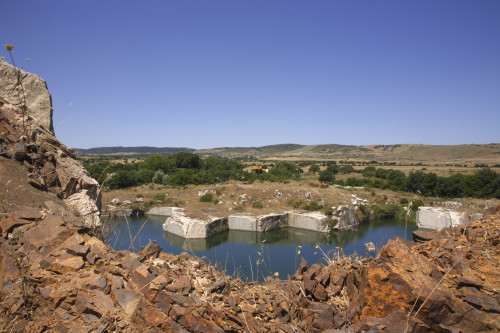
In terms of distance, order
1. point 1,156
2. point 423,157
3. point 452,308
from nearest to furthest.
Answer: point 452,308, point 1,156, point 423,157

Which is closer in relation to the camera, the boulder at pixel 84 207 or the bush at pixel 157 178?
the boulder at pixel 84 207

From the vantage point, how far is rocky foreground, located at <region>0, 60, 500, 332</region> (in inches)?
88.7

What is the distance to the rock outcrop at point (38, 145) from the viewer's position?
11.9 feet

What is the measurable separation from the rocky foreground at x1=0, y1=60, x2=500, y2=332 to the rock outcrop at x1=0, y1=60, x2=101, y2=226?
21 centimetres

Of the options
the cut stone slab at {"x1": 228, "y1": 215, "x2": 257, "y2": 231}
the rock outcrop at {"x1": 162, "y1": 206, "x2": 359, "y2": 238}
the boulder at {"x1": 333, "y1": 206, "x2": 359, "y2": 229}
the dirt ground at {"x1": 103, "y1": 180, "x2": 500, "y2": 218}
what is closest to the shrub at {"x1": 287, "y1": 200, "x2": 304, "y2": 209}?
the dirt ground at {"x1": 103, "y1": 180, "x2": 500, "y2": 218}

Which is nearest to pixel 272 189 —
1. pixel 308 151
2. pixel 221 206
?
pixel 221 206

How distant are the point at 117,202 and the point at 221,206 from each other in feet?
29.5

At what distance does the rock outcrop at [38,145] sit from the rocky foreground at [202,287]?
212mm

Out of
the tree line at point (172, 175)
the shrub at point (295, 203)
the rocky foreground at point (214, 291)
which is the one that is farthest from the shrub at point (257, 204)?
the rocky foreground at point (214, 291)

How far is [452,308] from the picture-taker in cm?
236

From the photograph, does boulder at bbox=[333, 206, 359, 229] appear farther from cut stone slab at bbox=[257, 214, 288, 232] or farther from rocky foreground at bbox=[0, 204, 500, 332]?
rocky foreground at bbox=[0, 204, 500, 332]

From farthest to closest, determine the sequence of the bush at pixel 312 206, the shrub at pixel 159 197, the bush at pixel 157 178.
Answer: the bush at pixel 157 178, the shrub at pixel 159 197, the bush at pixel 312 206

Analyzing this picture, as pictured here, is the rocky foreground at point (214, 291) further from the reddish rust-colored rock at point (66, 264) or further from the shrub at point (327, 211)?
the shrub at point (327, 211)

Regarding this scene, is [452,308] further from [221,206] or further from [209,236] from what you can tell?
[221,206]
